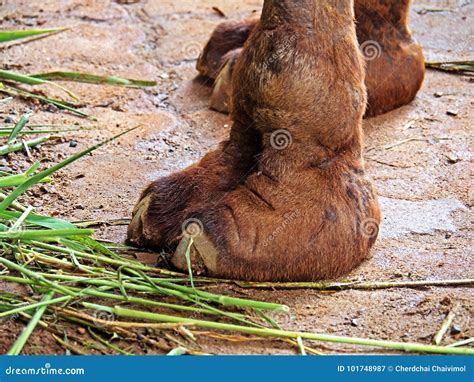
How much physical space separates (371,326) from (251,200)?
1.88ft

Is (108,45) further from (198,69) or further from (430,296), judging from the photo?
(430,296)

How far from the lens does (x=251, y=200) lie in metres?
3.20
